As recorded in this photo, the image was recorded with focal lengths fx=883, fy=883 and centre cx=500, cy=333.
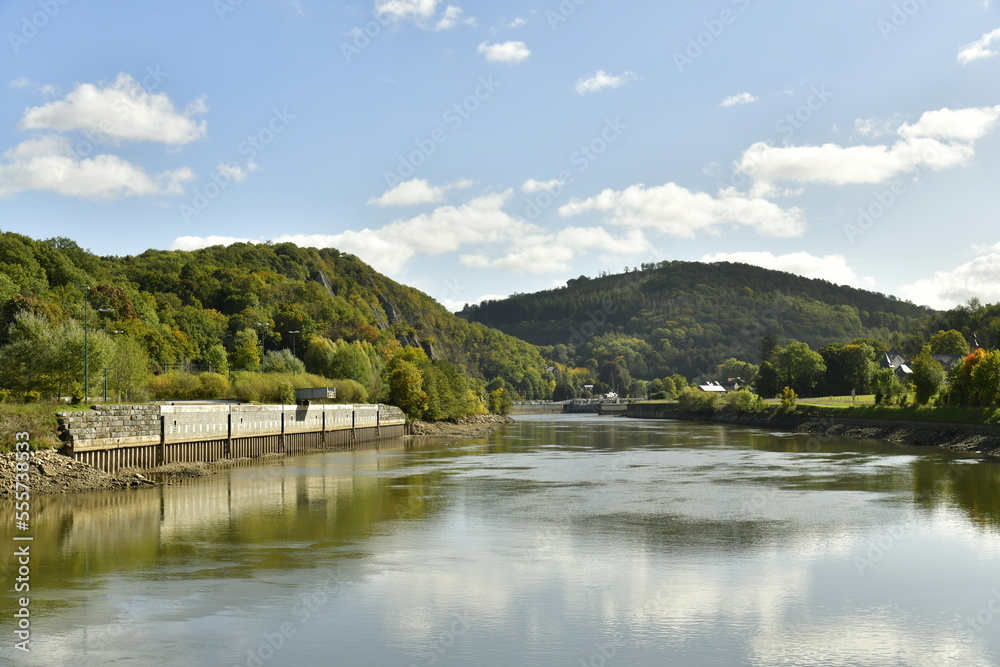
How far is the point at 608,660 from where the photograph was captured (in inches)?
637

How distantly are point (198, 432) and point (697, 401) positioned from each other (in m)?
137

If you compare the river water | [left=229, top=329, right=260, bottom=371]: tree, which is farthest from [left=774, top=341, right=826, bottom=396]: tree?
the river water

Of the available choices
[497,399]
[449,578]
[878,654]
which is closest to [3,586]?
[449,578]

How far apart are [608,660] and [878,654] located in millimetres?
4978

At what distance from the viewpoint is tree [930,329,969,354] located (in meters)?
171

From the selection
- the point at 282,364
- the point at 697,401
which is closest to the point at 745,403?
the point at 697,401

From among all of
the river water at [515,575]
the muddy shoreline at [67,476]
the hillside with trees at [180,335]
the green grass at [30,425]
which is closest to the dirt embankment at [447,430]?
the hillside with trees at [180,335]

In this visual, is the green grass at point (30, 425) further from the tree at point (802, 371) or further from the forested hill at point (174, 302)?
the tree at point (802, 371)

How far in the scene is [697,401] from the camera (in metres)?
178

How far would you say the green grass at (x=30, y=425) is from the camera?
1465 inches

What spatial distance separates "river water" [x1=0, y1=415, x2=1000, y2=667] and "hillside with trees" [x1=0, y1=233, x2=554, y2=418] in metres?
14.5

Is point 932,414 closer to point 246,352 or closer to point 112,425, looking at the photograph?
point 112,425

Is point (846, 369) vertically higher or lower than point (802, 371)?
higher

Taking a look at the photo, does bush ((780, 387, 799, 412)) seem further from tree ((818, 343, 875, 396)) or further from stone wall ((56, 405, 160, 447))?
stone wall ((56, 405, 160, 447))
